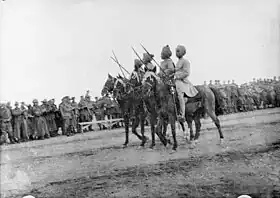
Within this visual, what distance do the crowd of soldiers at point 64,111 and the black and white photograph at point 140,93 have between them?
1cm

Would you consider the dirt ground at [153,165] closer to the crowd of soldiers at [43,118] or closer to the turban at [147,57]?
the crowd of soldiers at [43,118]

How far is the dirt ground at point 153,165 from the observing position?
13.5 feet

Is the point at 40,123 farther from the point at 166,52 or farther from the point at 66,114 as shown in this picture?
the point at 166,52

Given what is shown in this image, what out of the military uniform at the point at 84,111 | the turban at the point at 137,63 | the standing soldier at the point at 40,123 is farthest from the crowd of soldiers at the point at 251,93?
the standing soldier at the point at 40,123

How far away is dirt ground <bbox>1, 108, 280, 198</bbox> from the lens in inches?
162

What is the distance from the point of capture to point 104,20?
446 centimetres

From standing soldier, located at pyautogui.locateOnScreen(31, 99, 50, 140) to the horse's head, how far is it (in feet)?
1.97

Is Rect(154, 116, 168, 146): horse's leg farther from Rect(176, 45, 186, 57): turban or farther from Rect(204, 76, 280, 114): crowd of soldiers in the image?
Rect(176, 45, 186, 57): turban

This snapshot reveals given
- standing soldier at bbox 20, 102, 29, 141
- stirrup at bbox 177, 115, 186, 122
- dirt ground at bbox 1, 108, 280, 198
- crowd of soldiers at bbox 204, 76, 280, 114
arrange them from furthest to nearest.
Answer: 1. standing soldier at bbox 20, 102, 29, 141
2. stirrup at bbox 177, 115, 186, 122
3. crowd of soldiers at bbox 204, 76, 280, 114
4. dirt ground at bbox 1, 108, 280, 198

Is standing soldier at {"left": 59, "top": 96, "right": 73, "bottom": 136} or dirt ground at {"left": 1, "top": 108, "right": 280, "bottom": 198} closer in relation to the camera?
dirt ground at {"left": 1, "top": 108, "right": 280, "bottom": 198}

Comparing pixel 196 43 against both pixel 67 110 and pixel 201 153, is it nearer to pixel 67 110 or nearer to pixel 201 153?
pixel 201 153

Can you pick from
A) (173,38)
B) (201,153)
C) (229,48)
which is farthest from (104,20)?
(201,153)

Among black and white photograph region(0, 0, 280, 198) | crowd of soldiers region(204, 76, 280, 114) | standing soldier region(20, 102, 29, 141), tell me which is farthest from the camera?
standing soldier region(20, 102, 29, 141)

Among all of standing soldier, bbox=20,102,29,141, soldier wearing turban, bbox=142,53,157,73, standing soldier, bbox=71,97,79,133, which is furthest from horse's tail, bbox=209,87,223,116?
standing soldier, bbox=20,102,29,141
